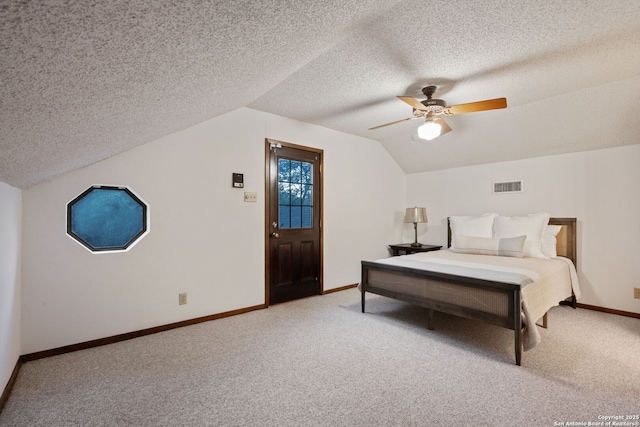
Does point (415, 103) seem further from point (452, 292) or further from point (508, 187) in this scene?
point (508, 187)

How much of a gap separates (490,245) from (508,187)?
104 centimetres

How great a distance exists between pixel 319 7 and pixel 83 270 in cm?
273

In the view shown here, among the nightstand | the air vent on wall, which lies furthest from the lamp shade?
the air vent on wall

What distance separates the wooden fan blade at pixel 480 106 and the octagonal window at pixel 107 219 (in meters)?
2.98

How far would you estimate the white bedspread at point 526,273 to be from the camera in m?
2.36

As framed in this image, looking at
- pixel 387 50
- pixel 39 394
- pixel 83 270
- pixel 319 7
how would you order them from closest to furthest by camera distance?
pixel 319 7
pixel 39 394
pixel 387 50
pixel 83 270

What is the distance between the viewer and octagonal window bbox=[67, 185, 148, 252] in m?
2.56

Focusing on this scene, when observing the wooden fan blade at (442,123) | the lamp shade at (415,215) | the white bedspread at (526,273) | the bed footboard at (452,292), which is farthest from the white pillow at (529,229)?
the wooden fan blade at (442,123)

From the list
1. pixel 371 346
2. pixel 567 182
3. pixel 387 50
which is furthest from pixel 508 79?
pixel 371 346

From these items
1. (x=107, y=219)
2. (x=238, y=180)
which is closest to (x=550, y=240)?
(x=238, y=180)

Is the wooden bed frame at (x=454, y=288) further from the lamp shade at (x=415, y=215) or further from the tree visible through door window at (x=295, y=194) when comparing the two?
the lamp shade at (x=415, y=215)

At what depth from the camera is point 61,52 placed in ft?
2.11

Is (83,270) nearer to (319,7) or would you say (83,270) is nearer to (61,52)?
(61,52)

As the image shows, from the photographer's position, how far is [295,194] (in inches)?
158
